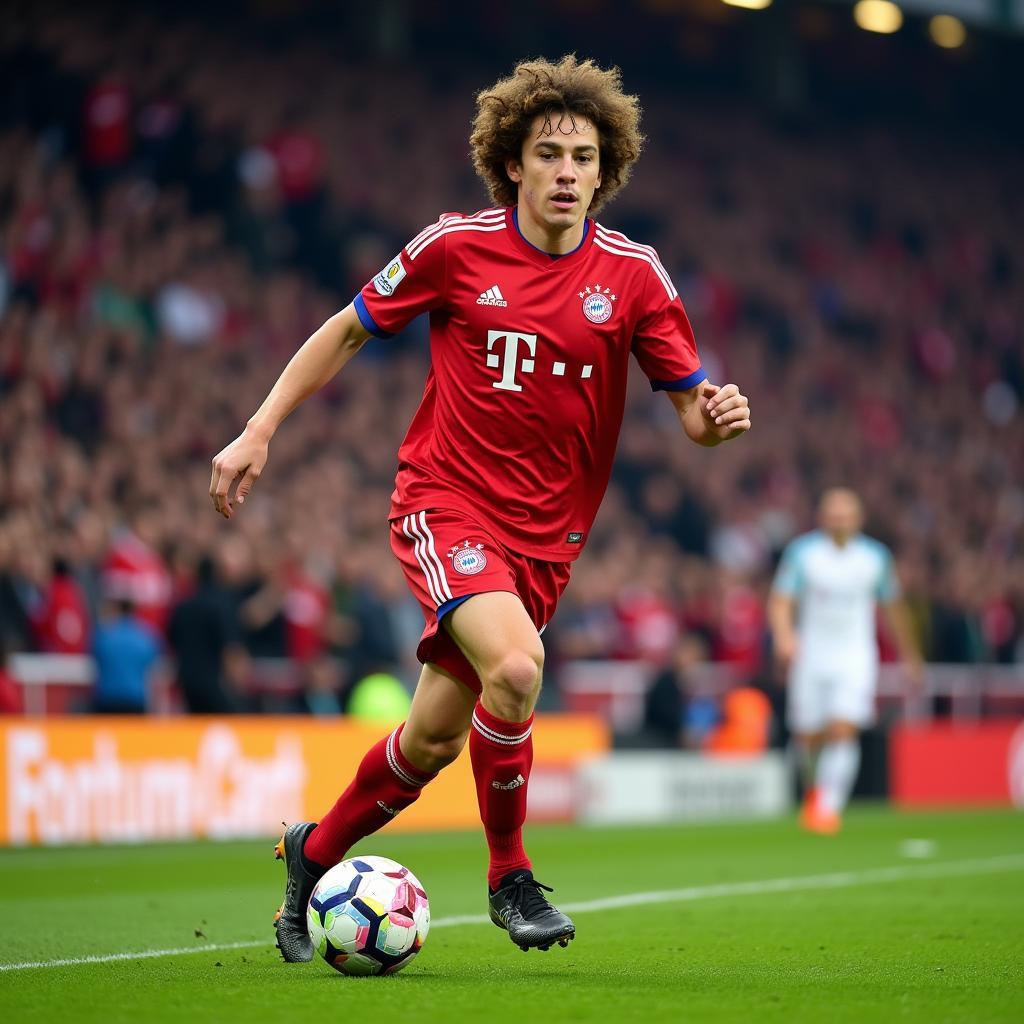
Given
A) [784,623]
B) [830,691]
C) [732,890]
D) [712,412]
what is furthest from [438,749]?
[830,691]

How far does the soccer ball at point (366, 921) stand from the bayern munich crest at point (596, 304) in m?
1.75

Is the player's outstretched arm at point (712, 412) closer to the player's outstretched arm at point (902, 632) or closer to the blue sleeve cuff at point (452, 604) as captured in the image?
the blue sleeve cuff at point (452, 604)

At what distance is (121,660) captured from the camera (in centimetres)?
1354

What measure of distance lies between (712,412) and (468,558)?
833 millimetres

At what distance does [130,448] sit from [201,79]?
6735 millimetres

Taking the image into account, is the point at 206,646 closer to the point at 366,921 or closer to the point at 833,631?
the point at 833,631

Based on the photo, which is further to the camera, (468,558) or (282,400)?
(282,400)

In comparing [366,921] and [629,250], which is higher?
[629,250]

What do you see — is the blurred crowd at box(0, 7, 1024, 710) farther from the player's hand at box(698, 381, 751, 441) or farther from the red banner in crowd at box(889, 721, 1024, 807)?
the player's hand at box(698, 381, 751, 441)

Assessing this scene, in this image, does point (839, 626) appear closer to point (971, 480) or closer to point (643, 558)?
point (643, 558)

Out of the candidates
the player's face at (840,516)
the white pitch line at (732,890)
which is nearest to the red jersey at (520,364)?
the white pitch line at (732,890)

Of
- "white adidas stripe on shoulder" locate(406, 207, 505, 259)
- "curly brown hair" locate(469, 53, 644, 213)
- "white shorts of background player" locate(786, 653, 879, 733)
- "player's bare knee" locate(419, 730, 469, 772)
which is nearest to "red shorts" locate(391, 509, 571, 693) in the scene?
"player's bare knee" locate(419, 730, 469, 772)

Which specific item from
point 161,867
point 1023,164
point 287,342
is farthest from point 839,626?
point 1023,164

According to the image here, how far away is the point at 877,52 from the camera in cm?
2878
